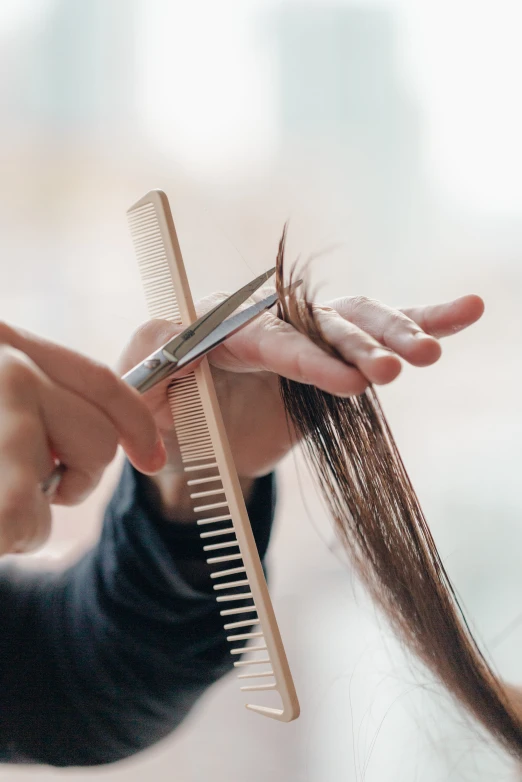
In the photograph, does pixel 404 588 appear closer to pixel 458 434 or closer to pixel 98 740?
pixel 458 434

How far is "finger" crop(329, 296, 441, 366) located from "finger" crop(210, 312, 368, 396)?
4cm

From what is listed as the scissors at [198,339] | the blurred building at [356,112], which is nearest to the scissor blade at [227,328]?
the scissors at [198,339]

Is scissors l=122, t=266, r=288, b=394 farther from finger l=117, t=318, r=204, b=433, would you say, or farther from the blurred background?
the blurred background

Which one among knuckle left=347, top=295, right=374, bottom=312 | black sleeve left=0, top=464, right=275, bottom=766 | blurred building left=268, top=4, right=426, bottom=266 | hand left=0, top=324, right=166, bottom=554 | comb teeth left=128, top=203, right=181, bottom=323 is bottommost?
black sleeve left=0, top=464, right=275, bottom=766

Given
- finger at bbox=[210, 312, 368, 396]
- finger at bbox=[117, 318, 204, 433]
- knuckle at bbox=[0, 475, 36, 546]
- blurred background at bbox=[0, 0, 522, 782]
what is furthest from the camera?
blurred background at bbox=[0, 0, 522, 782]

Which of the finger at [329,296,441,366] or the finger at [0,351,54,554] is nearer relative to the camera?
the finger at [0,351,54,554]

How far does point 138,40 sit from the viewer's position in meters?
0.79

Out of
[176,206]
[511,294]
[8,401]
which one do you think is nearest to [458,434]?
[511,294]

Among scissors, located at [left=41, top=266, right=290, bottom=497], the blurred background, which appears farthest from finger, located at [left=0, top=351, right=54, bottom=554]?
the blurred background

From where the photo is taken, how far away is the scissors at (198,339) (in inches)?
18.1

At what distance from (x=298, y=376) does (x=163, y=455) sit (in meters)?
0.13

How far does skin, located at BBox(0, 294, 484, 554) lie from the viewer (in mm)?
319

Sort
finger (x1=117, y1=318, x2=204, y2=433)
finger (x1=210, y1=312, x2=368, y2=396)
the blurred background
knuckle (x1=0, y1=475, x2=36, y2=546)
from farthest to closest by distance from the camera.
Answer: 1. the blurred background
2. finger (x1=117, y1=318, x2=204, y2=433)
3. finger (x1=210, y1=312, x2=368, y2=396)
4. knuckle (x1=0, y1=475, x2=36, y2=546)

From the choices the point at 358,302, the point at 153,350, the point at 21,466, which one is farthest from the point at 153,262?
the point at 21,466
